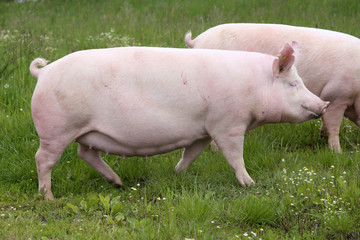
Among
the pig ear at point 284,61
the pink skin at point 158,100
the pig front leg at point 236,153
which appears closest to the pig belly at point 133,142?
the pink skin at point 158,100

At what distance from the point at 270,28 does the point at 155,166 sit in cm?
181

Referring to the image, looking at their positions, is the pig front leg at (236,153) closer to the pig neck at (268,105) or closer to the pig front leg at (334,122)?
the pig neck at (268,105)

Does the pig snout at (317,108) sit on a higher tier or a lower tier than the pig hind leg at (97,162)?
higher

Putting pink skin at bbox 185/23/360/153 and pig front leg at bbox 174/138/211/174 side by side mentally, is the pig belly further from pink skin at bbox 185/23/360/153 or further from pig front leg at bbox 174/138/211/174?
pink skin at bbox 185/23/360/153

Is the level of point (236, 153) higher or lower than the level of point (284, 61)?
lower

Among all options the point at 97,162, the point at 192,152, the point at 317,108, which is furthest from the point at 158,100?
the point at 317,108

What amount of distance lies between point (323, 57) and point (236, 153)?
1.58 m

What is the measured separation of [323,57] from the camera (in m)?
5.38

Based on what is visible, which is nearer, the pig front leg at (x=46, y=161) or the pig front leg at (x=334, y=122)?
the pig front leg at (x=46, y=161)

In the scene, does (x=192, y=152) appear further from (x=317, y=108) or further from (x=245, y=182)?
(x=317, y=108)

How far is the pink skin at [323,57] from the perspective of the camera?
5.33 meters

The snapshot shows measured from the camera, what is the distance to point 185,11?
34.8 feet

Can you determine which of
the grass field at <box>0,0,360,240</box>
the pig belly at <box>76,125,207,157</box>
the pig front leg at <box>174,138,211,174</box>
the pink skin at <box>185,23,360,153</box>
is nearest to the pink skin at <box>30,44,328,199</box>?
the pig belly at <box>76,125,207,157</box>

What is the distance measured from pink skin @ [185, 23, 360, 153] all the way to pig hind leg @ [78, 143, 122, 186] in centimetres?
176
